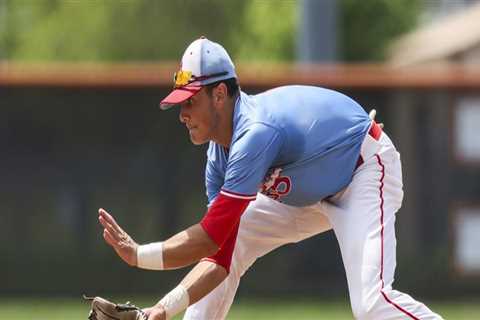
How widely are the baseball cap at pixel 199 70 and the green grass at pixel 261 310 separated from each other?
548 centimetres

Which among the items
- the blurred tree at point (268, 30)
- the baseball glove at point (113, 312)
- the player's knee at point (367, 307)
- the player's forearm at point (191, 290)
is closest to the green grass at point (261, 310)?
the player's forearm at point (191, 290)

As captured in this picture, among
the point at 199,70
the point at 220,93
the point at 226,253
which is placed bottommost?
the point at 226,253

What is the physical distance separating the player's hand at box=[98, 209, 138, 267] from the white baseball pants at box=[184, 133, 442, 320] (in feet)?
2.90

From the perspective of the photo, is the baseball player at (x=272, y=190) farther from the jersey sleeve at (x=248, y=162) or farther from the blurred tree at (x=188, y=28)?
the blurred tree at (x=188, y=28)

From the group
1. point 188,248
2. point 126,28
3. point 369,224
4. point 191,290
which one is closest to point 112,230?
point 188,248

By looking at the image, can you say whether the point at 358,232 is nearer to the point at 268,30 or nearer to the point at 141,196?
the point at 141,196

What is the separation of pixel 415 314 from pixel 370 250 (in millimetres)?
390

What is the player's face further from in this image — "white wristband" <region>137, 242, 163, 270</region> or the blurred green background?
the blurred green background

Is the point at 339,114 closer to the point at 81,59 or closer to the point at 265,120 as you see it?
the point at 265,120

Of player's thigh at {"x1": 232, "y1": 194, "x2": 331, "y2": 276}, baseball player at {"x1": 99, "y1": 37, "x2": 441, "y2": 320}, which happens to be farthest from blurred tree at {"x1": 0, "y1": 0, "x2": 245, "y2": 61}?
baseball player at {"x1": 99, "y1": 37, "x2": 441, "y2": 320}

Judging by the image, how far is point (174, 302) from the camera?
6801 millimetres

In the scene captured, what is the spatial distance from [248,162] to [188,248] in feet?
1.67

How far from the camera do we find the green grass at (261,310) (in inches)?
480

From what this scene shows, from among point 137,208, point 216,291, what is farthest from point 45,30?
point 216,291
